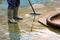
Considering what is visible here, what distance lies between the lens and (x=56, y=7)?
725 centimetres

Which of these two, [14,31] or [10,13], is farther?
[10,13]

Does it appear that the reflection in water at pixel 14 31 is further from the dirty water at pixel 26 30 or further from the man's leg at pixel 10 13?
the man's leg at pixel 10 13

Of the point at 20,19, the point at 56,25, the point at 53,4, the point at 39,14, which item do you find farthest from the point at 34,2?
the point at 56,25

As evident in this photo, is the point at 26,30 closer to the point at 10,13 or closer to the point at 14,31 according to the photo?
the point at 14,31

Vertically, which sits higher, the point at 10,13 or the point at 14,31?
the point at 10,13

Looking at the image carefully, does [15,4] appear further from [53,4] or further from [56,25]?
[53,4]

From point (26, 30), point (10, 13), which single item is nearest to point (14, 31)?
point (26, 30)

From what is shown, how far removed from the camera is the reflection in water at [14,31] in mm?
4927

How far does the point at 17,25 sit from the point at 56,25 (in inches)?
40.2

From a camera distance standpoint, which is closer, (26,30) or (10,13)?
(26,30)

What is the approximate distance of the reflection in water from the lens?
493 cm

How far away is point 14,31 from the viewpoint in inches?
209

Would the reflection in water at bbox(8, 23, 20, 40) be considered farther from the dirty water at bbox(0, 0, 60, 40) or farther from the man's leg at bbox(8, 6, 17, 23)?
the man's leg at bbox(8, 6, 17, 23)

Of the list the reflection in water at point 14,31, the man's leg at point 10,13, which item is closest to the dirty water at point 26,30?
the reflection in water at point 14,31
